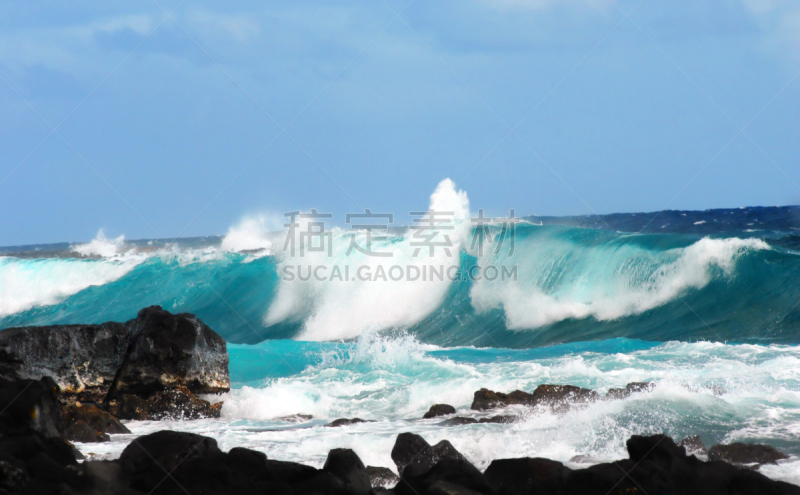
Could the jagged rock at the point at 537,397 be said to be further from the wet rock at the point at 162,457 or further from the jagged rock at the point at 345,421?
the wet rock at the point at 162,457

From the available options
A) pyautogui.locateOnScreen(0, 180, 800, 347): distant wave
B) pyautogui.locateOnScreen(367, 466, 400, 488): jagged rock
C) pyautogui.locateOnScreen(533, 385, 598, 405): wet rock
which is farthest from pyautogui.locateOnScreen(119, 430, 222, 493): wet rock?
pyautogui.locateOnScreen(0, 180, 800, 347): distant wave

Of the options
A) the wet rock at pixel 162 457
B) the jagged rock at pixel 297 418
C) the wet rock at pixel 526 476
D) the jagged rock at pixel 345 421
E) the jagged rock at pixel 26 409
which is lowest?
the jagged rock at pixel 297 418

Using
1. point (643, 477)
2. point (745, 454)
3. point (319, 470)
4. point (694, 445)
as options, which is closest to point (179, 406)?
point (319, 470)

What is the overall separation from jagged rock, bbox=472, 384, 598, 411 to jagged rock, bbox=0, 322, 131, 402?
12.7 feet

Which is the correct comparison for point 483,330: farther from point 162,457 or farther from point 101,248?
point 101,248

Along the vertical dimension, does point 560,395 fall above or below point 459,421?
above

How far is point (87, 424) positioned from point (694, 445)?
4540 mm

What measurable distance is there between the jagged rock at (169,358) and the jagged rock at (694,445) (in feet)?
16.0

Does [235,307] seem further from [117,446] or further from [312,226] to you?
[117,446]

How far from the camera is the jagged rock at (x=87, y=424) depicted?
4992mm

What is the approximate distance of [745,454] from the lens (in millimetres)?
4152

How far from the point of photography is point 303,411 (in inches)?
279

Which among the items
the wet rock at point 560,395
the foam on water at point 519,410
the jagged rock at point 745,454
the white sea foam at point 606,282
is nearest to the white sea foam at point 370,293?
the white sea foam at point 606,282

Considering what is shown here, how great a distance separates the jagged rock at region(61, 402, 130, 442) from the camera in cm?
499
